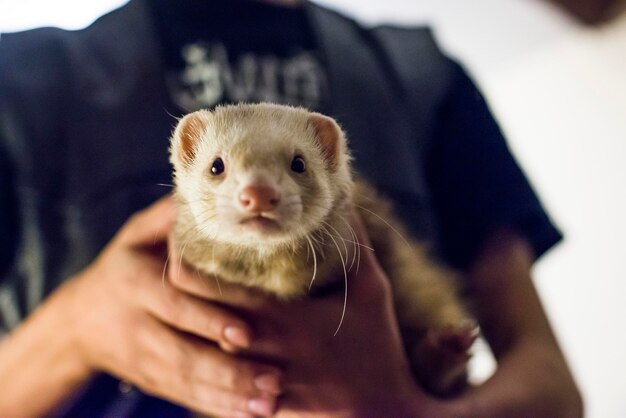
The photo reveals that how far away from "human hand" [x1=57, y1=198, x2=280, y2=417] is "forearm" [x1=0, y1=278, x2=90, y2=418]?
0.01 meters

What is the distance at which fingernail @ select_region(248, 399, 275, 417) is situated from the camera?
0.32 meters

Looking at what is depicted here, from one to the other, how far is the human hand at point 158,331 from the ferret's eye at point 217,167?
0.10m

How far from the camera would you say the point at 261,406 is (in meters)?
0.33

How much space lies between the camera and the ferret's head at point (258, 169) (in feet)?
0.76

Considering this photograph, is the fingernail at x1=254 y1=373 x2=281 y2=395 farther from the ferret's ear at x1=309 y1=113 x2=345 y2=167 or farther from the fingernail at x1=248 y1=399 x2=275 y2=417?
the ferret's ear at x1=309 y1=113 x2=345 y2=167

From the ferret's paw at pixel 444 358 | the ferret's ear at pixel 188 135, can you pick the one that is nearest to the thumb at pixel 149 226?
the ferret's ear at pixel 188 135

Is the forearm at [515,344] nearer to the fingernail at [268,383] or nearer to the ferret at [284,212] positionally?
the ferret at [284,212]

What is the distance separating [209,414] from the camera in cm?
35

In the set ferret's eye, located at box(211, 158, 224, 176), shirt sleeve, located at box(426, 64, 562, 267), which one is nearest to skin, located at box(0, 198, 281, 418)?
ferret's eye, located at box(211, 158, 224, 176)

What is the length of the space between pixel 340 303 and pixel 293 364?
0.06 meters

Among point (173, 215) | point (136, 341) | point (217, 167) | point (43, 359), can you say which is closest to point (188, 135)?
point (217, 167)

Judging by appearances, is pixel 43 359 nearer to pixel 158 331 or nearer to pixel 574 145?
pixel 158 331

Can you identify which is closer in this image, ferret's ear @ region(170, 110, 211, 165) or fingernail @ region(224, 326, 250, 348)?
ferret's ear @ region(170, 110, 211, 165)

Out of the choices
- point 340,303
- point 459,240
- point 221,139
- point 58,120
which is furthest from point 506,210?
point 58,120
